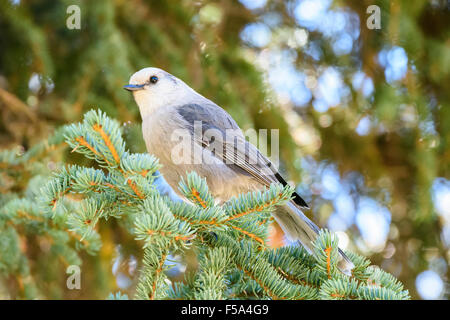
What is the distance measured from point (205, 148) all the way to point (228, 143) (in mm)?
124

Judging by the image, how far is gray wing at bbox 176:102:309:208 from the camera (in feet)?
7.54

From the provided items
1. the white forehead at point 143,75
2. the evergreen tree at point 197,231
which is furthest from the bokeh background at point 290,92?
the evergreen tree at point 197,231

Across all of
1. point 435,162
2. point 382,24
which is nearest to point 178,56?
point 382,24

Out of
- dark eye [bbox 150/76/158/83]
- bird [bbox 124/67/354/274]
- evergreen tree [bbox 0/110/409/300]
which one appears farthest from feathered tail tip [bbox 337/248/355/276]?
dark eye [bbox 150/76/158/83]

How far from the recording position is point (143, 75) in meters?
2.45

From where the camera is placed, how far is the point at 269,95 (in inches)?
110

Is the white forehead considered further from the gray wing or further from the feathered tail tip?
the feathered tail tip

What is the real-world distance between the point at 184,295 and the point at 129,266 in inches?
58.8

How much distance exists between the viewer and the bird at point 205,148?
7.24 ft

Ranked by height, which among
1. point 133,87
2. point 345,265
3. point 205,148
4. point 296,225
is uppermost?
point 133,87

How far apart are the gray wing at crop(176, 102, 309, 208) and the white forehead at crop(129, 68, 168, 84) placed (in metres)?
0.24

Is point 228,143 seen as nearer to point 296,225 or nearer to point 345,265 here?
point 296,225

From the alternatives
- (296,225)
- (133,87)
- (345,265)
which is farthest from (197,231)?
(133,87)

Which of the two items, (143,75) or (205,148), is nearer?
(205,148)
